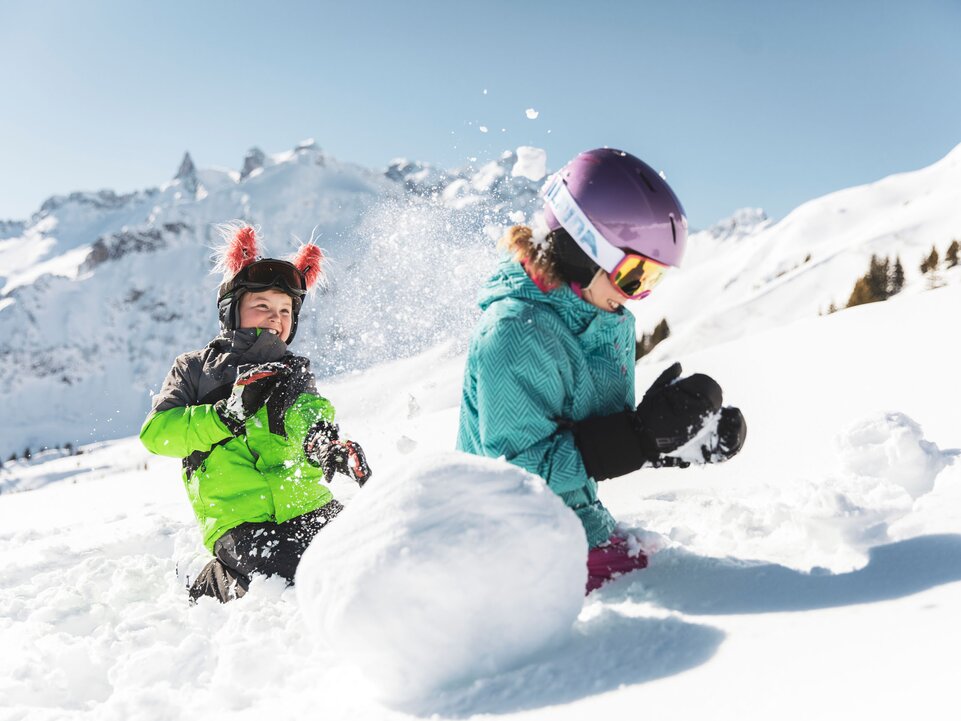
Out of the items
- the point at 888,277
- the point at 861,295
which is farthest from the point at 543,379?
the point at 888,277

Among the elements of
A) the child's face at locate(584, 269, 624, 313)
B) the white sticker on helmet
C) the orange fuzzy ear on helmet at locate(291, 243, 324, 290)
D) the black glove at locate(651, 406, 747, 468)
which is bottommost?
the black glove at locate(651, 406, 747, 468)

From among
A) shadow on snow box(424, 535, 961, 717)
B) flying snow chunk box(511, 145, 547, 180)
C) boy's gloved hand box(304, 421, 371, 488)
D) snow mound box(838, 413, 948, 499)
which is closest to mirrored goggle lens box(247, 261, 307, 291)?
boy's gloved hand box(304, 421, 371, 488)

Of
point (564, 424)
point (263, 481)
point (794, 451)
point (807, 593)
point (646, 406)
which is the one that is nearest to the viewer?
point (807, 593)

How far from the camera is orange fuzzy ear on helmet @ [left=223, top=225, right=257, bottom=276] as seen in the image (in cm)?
363

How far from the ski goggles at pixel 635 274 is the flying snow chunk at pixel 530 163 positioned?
0.64 m

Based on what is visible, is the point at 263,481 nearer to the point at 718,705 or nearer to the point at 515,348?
the point at 515,348

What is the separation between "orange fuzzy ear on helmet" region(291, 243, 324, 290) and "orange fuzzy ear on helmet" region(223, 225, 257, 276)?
10.9 inches

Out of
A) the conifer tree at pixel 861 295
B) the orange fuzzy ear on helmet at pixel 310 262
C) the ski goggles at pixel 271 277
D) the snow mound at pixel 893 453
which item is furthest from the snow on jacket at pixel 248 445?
the conifer tree at pixel 861 295

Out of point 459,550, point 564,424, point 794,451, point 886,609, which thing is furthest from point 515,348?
point 794,451

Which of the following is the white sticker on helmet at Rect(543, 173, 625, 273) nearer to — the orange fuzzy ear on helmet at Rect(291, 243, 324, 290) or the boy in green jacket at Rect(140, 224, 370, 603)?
the boy in green jacket at Rect(140, 224, 370, 603)

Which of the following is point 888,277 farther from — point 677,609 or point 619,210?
point 677,609

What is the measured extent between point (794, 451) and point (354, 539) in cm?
292

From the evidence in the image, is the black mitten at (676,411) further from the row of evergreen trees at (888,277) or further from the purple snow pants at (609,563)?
the row of evergreen trees at (888,277)

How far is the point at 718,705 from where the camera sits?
49.4 inches
